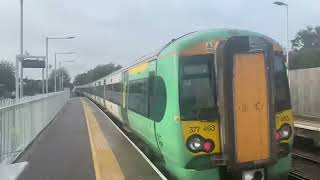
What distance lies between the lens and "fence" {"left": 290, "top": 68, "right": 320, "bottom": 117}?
83.7 ft

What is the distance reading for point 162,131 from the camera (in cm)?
993

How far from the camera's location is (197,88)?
28.5 feet

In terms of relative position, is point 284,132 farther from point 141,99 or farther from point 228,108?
point 141,99

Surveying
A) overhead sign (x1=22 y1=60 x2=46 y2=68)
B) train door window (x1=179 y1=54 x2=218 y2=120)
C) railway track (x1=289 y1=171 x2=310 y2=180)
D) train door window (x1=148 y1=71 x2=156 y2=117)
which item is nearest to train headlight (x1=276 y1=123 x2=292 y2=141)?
train door window (x1=179 y1=54 x2=218 y2=120)

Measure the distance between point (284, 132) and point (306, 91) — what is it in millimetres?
18482

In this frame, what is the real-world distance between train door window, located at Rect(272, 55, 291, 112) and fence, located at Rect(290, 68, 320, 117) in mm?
16778

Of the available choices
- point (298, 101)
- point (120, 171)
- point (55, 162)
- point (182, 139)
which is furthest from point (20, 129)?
point (298, 101)

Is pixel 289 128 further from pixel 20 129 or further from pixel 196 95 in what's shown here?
pixel 20 129

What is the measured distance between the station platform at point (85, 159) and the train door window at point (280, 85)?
3.04 m

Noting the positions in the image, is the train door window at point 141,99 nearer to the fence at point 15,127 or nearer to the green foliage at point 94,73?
the fence at point 15,127

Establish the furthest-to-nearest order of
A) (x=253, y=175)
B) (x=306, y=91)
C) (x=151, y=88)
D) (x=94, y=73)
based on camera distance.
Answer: (x=94, y=73) → (x=306, y=91) → (x=151, y=88) → (x=253, y=175)

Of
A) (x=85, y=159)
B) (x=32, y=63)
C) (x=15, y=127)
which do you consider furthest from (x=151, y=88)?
(x=32, y=63)

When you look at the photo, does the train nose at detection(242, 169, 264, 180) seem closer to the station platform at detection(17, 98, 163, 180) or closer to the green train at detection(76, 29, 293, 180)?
the green train at detection(76, 29, 293, 180)

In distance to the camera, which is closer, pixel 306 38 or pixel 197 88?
pixel 197 88
